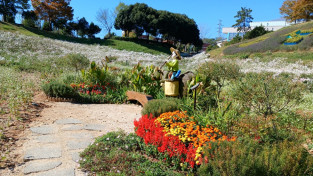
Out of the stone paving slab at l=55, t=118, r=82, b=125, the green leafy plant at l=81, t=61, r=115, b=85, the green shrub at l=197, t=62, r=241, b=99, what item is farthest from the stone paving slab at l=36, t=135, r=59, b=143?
the green leafy plant at l=81, t=61, r=115, b=85

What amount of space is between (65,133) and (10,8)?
3391 cm

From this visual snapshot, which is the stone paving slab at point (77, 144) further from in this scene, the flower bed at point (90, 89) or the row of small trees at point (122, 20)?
the row of small trees at point (122, 20)

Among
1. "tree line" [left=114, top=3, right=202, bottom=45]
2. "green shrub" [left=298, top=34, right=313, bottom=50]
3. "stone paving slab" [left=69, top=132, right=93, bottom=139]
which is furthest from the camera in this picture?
"tree line" [left=114, top=3, right=202, bottom=45]

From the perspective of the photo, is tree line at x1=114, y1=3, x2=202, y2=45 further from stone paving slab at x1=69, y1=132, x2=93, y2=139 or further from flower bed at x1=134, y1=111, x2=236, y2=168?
flower bed at x1=134, y1=111, x2=236, y2=168

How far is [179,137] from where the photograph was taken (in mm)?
3285

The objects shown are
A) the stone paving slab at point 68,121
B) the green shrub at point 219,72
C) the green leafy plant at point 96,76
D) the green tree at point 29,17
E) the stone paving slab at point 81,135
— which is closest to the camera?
the stone paving slab at point 81,135

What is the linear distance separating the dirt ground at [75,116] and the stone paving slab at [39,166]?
0.10 m

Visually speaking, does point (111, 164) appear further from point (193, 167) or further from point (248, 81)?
point (248, 81)

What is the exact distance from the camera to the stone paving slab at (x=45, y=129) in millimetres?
4216

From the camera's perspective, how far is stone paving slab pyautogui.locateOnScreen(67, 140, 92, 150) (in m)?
3.65

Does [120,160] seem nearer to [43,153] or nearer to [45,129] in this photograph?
[43,153]

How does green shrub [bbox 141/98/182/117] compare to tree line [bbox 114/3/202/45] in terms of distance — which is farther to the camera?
tree line [bbox 114/3/202/45]

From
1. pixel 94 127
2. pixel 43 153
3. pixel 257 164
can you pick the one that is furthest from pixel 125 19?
pixel 257 164

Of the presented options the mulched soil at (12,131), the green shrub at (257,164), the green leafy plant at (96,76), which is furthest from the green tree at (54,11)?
the green shrub at (257,164)
